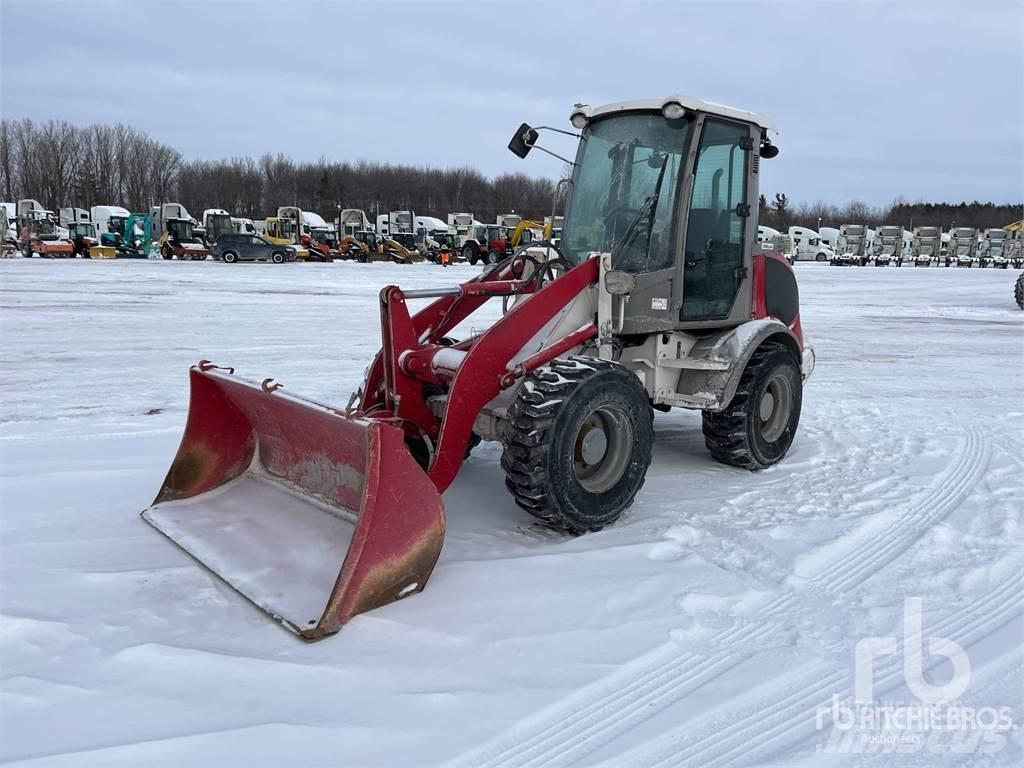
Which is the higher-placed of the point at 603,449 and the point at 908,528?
the point at 603,449

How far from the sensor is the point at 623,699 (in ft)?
9.71

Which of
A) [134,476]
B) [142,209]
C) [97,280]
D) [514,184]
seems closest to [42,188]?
[142,209]

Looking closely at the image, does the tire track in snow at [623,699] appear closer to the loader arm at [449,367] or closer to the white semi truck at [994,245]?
the loader arm at [449,367]

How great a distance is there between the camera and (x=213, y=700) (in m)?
2.87

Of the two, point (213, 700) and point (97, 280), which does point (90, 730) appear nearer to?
point (213, 700)

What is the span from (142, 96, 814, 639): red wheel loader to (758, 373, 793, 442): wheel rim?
0.05 feet

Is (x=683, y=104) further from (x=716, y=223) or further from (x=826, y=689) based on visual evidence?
(x=826, y=689)

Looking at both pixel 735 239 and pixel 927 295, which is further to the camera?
pixel 927 295

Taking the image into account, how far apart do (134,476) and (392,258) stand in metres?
40.9

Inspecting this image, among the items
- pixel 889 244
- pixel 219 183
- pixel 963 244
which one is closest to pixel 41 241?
pixel 219 183

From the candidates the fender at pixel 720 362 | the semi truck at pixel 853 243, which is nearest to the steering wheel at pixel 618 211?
the fender at pixel 720 362

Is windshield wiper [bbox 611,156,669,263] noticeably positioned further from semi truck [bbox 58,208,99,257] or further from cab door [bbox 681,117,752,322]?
semi truck [bbox 58,208,99,257]

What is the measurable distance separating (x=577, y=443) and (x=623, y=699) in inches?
66.4

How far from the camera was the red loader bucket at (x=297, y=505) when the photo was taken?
136 inches
